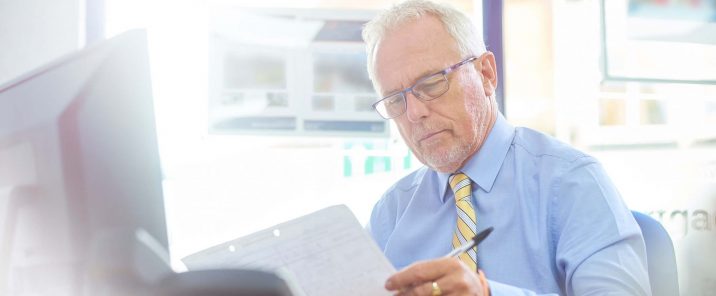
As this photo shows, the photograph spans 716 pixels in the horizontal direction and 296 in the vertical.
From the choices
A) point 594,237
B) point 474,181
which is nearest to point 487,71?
point 474,181

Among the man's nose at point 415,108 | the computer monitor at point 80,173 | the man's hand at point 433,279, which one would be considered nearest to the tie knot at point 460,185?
the man's nose at point 415,108

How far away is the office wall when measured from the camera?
234 centimetres

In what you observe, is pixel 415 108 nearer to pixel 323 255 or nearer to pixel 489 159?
pixel 489 159

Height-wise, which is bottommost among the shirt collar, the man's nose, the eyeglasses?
the shirt collar

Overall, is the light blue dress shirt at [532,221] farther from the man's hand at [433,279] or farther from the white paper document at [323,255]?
the white paper document at [323,255]

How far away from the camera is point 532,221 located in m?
1.42

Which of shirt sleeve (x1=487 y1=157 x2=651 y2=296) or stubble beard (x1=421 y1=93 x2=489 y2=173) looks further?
Result: stubble beard (x1=421 y1=93 x2=489 y2=173)

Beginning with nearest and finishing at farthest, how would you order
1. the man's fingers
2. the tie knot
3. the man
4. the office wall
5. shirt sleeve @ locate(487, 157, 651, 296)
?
1. the man's fingers
2. shirt sleeve @ locate(487, 157, 651, 296)
3. the man
4. the tie knot
5. the office wall

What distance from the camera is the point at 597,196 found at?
4.43 ft

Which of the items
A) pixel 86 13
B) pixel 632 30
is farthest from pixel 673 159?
pixel 86 13

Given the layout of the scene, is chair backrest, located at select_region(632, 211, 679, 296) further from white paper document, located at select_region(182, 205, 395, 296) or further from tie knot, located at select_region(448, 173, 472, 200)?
white paper document, located at select_region(182, 205, 395, 296)

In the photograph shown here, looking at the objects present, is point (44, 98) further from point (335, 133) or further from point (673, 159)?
point (673, 159)

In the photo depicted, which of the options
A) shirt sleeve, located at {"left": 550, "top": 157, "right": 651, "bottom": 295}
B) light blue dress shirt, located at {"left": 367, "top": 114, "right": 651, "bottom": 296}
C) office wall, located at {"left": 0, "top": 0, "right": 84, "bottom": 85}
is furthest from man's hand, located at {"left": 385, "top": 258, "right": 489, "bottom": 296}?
office wall, located at {"left": 0, "top": 0, "right": 84, "bottom": 85}

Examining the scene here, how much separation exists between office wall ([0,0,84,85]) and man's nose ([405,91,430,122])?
4.74ft
